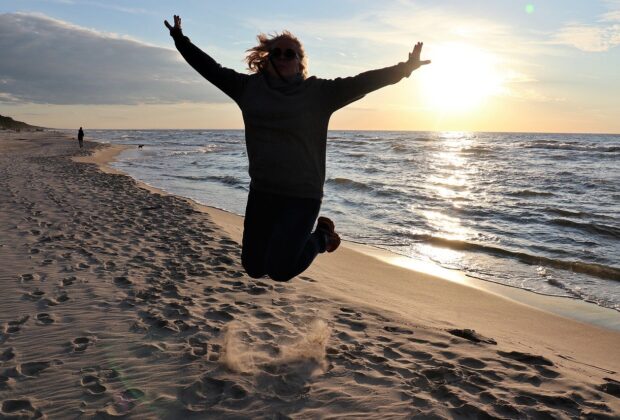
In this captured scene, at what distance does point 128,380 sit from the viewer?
3.54 meters

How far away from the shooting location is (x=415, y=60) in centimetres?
339

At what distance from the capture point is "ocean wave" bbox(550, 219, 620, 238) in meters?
12.4

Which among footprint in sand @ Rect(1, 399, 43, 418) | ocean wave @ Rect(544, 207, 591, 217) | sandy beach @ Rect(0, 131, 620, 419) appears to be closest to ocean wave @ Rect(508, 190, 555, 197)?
ocean wave @ Rect(544, 207, 591, 217)

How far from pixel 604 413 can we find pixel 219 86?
373cm

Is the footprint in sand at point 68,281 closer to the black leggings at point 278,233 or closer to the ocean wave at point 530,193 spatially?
the black leggings at point 278,233

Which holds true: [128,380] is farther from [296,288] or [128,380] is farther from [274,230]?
[296,288]

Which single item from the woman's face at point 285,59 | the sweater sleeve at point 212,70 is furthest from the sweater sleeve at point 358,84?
the sweater sleeve at point 212,70

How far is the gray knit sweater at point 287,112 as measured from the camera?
3.44 meters

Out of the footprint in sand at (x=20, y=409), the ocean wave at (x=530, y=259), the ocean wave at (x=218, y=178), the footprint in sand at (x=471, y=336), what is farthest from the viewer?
the ocean wave at (x=218, y=178)

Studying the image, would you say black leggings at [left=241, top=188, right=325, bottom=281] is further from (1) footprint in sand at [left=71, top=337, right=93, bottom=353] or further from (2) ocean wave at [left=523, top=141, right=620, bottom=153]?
(2) ocean wave at [left=523, top=141, right=620, bottom=153]

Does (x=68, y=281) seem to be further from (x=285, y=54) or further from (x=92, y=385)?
(x=285, y=54)

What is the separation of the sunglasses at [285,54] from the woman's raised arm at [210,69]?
29cm

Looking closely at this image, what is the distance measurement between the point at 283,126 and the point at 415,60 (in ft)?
3.38

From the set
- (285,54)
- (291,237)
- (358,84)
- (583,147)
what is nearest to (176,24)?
(285,54)
